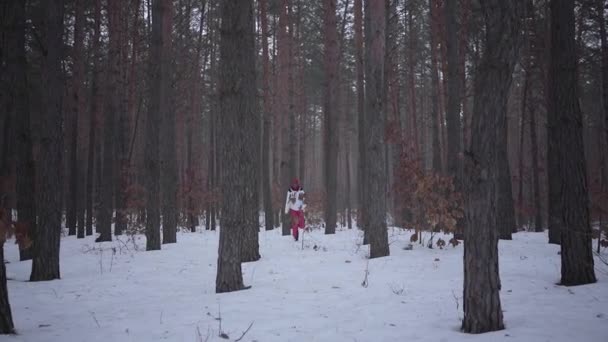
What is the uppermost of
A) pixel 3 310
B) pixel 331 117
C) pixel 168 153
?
pixel 331 117

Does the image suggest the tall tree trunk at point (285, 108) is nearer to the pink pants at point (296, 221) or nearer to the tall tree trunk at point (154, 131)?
the pink pants at point (296, 221)

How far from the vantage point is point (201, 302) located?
5.59 meters

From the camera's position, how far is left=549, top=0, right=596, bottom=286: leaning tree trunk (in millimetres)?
5633

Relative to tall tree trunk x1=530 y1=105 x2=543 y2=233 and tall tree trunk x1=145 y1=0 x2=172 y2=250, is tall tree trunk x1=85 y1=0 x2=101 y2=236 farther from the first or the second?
tall tree trunk x1=530 y1=105 x2=543 y2=233

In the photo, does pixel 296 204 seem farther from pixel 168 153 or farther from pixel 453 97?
pixel 453 97

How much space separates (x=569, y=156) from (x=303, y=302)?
4.29m

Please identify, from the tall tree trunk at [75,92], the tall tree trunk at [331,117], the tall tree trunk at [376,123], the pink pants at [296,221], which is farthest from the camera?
the tall tree trunk at [331,117]

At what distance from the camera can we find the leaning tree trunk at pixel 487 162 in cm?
385

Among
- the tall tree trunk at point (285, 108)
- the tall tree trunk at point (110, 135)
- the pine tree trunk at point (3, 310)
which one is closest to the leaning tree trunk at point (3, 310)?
the pine tree trunk at point (3, 310)

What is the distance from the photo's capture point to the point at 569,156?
5703 millimetres

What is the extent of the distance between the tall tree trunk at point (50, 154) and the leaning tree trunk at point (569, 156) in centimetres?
822

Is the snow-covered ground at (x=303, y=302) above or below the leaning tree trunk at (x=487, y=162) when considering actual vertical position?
below

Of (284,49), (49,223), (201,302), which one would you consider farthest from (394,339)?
(284,49)

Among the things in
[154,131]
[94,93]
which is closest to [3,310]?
[154,131]
